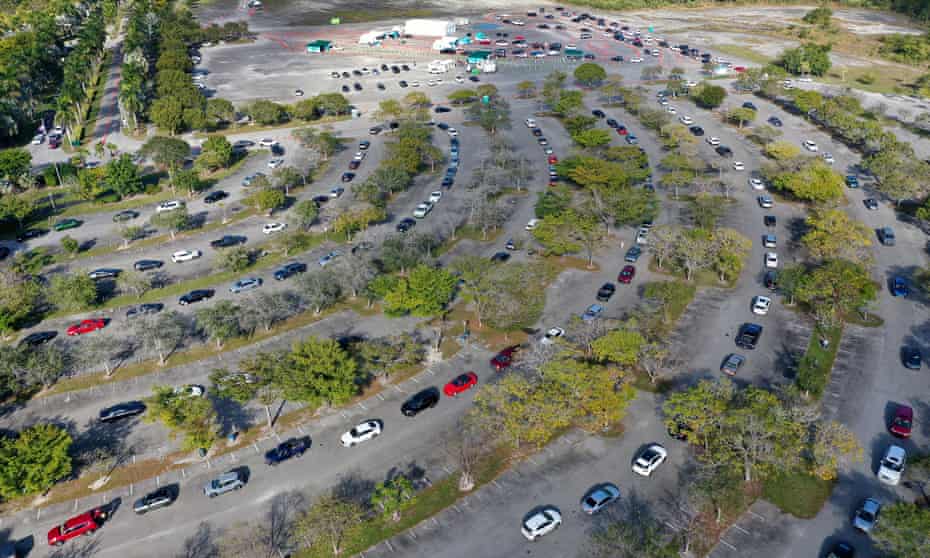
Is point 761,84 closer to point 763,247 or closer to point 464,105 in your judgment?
point 464,105

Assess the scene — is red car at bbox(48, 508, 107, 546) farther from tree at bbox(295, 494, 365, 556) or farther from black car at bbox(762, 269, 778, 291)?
black car at bbox(762, 269, 778, 291)

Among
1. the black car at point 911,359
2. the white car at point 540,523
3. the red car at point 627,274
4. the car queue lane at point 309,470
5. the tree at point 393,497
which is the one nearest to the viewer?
the white car at point 540,523

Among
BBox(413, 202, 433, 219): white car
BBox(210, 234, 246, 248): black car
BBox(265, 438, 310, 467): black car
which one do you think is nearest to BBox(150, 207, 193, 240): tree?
BBox(210, 234, 246, 248): black car

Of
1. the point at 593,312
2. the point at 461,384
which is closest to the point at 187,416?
the point at 461,384

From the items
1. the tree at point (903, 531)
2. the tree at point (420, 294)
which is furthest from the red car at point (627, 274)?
the tree at point (903, 531)

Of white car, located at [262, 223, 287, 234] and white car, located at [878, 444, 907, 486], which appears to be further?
white car, located at [262, 223, 287, 234]

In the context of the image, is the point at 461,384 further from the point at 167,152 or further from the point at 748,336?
the point at 167,152

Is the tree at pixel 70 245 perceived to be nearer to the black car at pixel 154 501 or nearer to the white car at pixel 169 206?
the white car at pixel 169 206
